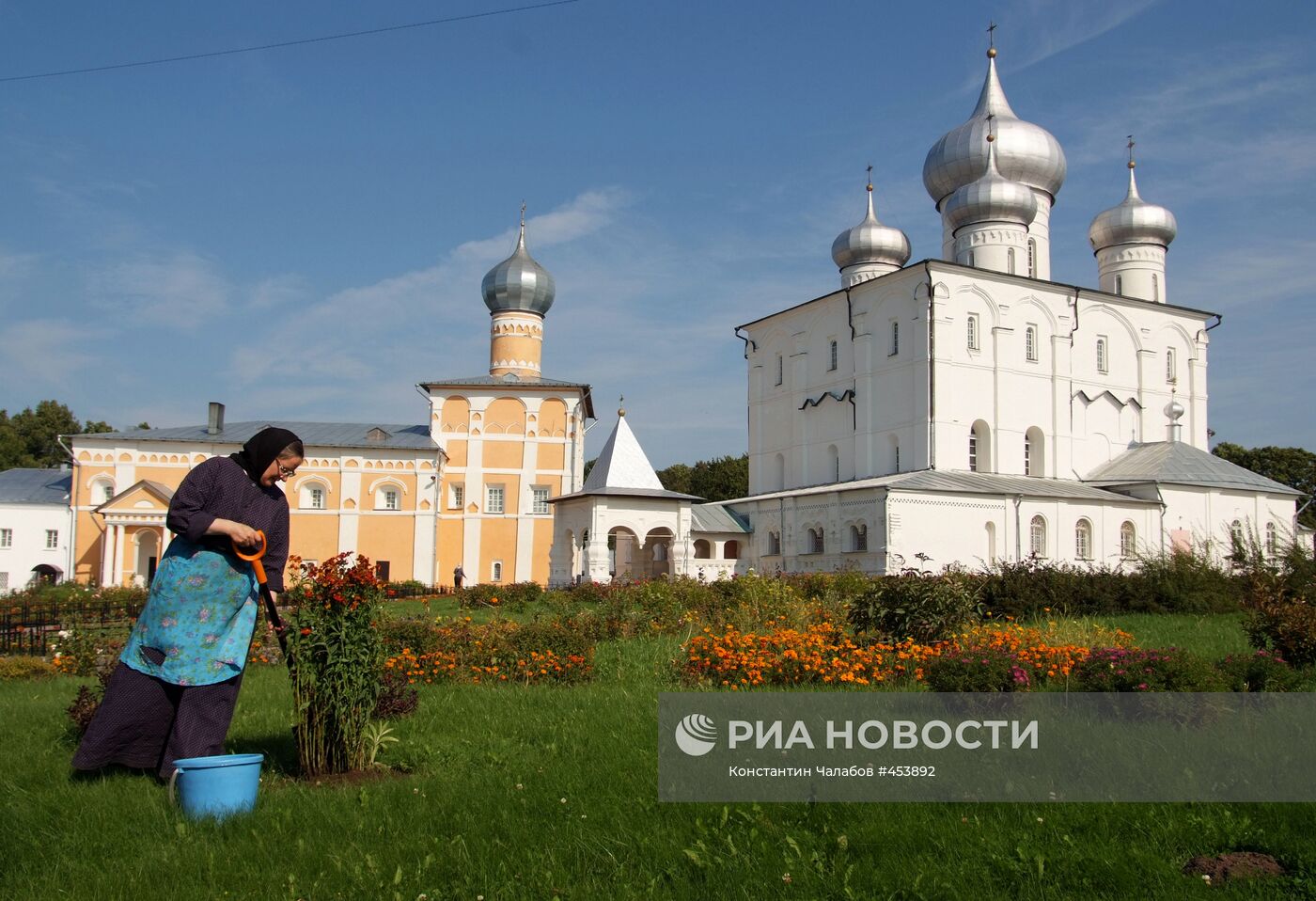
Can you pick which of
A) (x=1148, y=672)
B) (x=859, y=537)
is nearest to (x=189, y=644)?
(x=1148, y=672)

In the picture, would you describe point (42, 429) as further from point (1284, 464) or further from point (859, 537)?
point (1284, 464)

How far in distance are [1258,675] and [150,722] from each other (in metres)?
5.78

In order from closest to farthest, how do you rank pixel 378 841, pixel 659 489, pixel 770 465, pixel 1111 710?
pixel 378 841 < pixel 1111 710 < pixel 659 489 < pixel 770 465

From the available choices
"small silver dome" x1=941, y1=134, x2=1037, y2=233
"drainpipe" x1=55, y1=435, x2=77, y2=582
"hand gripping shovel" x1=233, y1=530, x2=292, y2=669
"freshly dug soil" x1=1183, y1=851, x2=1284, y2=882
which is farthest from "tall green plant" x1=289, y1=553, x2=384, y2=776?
"drainpipe" x1=55, y1=435, x2=77, y2=582

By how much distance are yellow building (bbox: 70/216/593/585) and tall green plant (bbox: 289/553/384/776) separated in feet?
97.0

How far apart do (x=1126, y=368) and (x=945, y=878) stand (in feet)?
102

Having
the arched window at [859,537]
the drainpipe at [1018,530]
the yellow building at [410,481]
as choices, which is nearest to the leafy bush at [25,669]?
the arched window at [859,537]

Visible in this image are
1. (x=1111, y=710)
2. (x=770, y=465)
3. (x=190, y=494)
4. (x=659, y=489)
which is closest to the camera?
(x=190, y=494)

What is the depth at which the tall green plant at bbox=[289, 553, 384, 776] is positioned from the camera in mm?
5195

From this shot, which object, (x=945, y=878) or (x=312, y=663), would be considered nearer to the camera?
(x=945, y=878)

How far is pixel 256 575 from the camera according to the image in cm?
512

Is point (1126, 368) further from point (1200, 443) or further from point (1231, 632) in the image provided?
point (1231, 632)

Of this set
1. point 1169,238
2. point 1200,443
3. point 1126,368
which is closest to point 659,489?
point 1126,368

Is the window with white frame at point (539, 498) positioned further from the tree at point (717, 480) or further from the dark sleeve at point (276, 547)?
the dark sleeve at point (276, 547)
